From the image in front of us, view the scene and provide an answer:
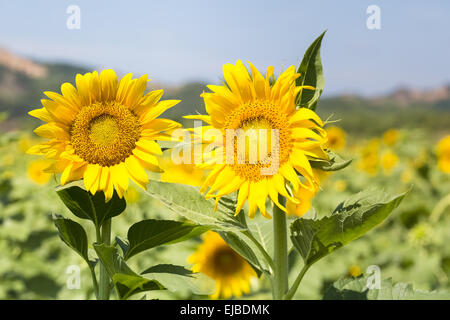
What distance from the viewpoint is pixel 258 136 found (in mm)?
803

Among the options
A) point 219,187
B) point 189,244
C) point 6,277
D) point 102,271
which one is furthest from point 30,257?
point 219,187

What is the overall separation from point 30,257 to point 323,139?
241 cm

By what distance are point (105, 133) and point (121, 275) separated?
0.81ft

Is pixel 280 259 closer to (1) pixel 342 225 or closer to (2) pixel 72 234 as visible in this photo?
(1) pixel 342 225

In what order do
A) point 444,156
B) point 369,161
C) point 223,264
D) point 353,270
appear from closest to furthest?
point 223,264
point 353,270
point 444,156
point 369,161

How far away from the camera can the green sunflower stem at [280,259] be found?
2.69 ft

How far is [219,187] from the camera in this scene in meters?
0.77

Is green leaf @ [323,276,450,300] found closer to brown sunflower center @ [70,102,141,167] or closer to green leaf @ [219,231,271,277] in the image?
green leaf @ [219,231,271,277]

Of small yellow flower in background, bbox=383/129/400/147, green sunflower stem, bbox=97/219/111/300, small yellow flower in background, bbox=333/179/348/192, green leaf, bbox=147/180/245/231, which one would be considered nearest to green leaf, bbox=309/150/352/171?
green leaf, bbox=147/180/245/231

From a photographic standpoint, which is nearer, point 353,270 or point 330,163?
point 330,163

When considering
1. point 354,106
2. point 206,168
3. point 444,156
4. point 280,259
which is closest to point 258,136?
point 206,168

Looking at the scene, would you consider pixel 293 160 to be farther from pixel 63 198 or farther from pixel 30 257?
pixel 30 257

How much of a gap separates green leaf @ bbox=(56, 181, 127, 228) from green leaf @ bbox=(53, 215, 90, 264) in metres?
0.02

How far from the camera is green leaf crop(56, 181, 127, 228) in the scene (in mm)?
804
